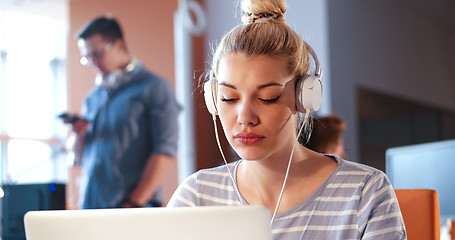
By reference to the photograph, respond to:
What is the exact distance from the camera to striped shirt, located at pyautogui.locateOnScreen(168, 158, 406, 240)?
3.58 ft

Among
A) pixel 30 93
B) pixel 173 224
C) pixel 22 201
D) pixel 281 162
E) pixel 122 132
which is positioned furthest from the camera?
pixel 30 93

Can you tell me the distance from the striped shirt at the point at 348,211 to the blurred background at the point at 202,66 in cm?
315

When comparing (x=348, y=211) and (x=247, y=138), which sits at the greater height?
(x=247, y=138)

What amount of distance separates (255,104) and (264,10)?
26cm

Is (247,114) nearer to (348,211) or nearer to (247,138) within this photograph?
(247,138)

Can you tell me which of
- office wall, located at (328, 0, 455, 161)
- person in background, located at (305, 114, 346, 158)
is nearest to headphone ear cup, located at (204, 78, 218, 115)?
person in background, located at (305, 114, 346, 158)

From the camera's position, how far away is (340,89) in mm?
5062

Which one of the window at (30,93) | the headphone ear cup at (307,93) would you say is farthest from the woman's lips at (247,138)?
the window at (30,93)

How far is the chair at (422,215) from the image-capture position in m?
1.26

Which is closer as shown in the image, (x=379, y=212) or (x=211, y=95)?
(x=379, y=212)

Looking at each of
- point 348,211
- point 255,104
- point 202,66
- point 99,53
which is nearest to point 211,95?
point 255,104

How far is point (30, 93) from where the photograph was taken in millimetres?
6988

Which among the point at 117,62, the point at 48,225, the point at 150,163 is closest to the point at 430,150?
the point at 48,225

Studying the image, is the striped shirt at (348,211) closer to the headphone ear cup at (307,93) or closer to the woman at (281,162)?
the woman at (281,162)
